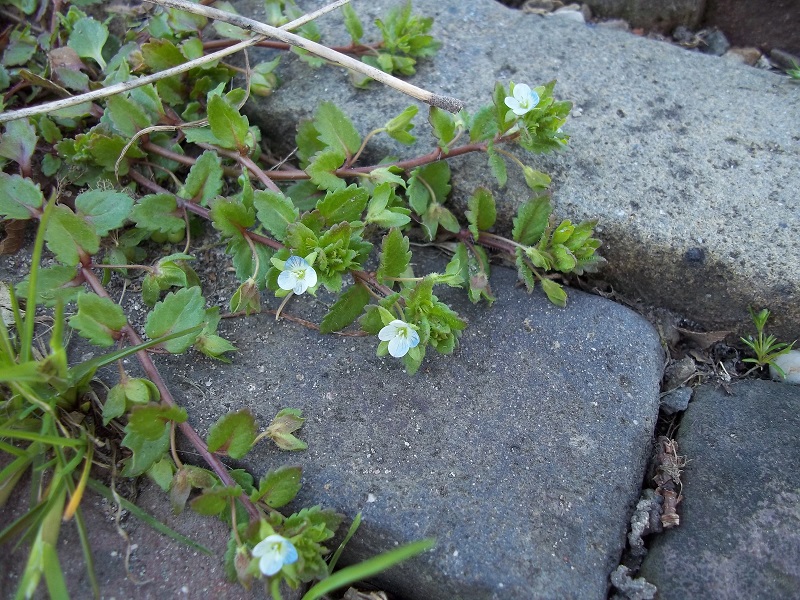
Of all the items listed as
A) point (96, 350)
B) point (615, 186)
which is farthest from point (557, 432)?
point (96, 350)

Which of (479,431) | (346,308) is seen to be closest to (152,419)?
(346,308)

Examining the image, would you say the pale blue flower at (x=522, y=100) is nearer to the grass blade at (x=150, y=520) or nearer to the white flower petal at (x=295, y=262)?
the white flower petal at (x=295, y=262)

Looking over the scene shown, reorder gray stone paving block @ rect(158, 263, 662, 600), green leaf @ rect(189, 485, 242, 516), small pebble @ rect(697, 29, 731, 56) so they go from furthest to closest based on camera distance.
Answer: small pebble @ rect(697, 29, 731, 56)
gray stone paving block @ rect(158, 263, 662, 600)
green leaf @ rect(189, 485, 242, 516)

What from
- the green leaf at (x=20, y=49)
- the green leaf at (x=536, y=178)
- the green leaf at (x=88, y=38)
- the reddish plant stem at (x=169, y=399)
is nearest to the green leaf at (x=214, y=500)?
the reddish plant stem at (x=169, y=399)

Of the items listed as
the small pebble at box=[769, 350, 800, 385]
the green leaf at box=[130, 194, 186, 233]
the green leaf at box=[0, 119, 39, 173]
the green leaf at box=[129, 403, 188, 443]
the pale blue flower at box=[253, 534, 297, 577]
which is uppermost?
the green leaf at box=[0, 119, 39, 173]

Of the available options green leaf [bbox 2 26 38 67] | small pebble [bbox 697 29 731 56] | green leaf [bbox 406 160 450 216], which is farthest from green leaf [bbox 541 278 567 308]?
green leaf [bbox 2 26 38 67]

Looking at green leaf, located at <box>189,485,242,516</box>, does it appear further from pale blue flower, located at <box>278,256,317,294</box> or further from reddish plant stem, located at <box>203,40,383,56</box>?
reddish plant stem, located at <box>203,40,383,56</box>

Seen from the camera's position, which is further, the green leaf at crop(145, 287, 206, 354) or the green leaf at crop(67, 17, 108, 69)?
the green leaf at crop(67, 17, 108, 69)
